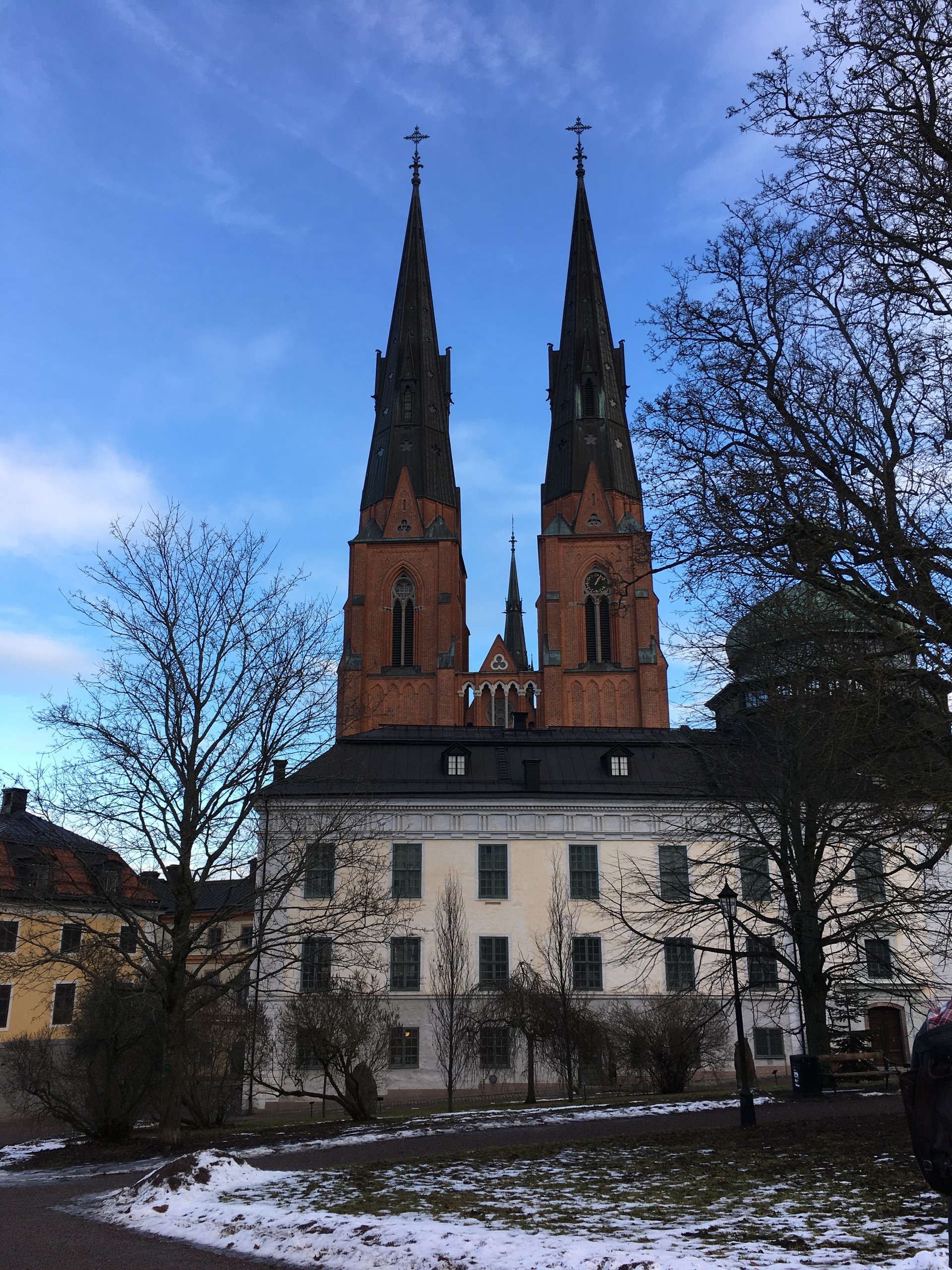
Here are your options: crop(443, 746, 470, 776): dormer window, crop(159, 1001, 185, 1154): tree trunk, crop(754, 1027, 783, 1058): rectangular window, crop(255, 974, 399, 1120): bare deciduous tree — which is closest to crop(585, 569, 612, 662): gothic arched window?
crop(443, 746, 470, 776): dormer window

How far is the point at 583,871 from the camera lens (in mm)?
35188

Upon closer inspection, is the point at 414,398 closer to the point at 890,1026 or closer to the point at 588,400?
the point at 588,400

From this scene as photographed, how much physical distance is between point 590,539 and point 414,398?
1646cm

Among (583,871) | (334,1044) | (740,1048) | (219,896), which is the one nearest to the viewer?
(740,1048)

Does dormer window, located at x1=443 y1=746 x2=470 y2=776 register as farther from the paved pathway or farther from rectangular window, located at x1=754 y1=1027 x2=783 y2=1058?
the paved pathway

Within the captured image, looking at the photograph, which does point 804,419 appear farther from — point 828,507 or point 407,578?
point 407,578

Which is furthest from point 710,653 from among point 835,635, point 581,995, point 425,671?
point 425,671

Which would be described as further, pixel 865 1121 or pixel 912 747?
pixel 865 1121

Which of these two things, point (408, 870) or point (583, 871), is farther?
point (583, 871)

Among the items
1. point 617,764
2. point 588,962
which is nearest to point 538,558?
point 617,764

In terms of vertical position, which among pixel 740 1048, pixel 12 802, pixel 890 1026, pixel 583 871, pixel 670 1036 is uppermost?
pixel 12 802

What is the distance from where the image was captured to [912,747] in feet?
33.2

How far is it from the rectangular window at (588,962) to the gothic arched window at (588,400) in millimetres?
44114

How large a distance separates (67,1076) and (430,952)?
50.6 feet
